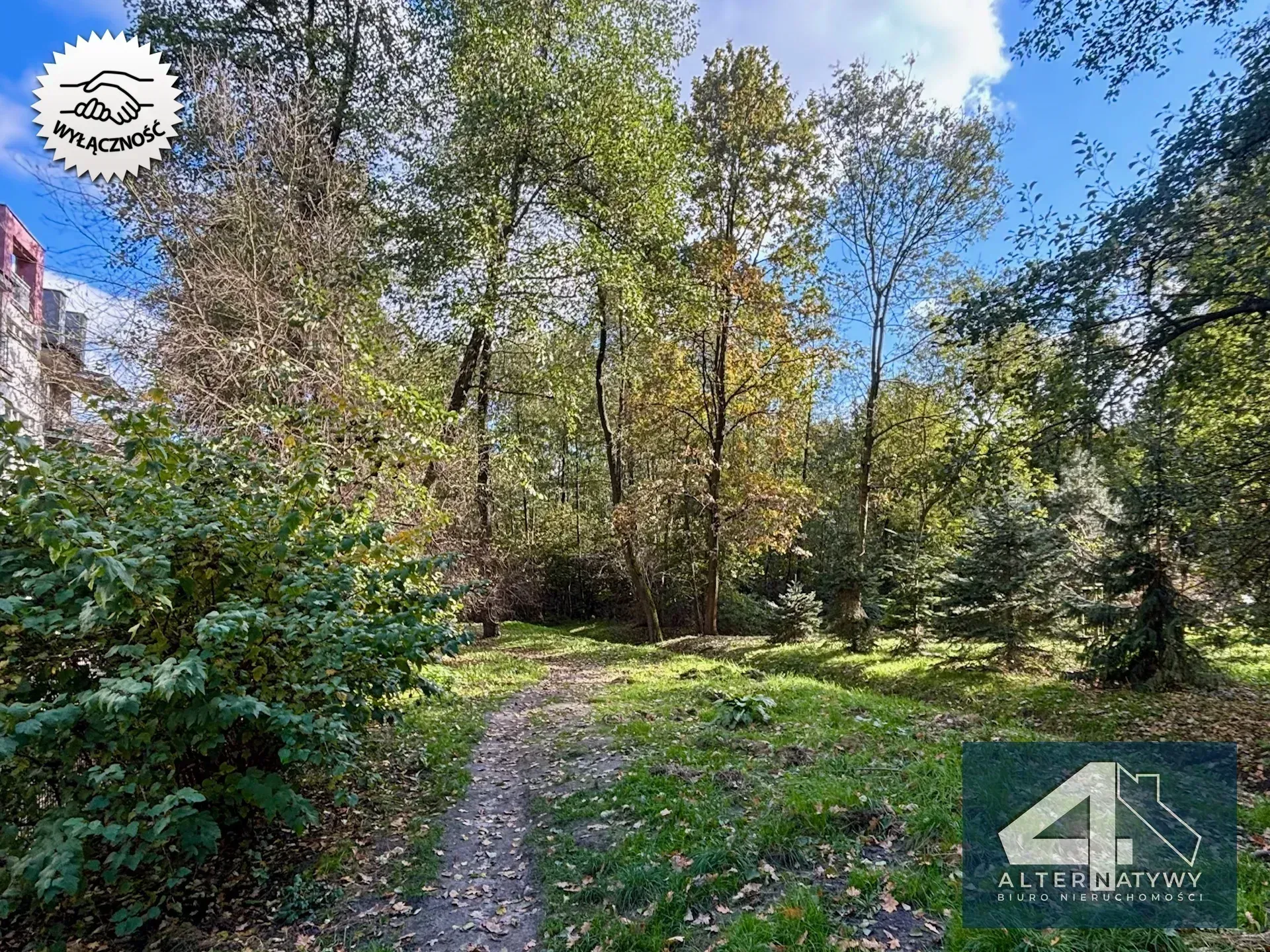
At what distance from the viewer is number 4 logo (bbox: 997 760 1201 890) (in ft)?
10.9

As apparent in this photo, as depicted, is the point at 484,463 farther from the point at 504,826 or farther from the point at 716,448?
the point at 504,826

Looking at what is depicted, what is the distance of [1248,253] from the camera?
5734mm

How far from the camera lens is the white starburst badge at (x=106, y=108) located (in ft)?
21.6

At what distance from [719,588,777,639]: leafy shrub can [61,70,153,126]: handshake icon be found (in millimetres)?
19530

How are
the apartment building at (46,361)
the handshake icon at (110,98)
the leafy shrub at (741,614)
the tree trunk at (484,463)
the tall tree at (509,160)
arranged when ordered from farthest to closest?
the leafy shrub at (741,614) → the tree trunk at (484,463) → the tall tree at (509,160) → the apartment building at (46,361) → the handshake icon at (110,98)

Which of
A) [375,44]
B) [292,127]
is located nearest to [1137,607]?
[292,127]

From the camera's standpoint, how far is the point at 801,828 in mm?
4105

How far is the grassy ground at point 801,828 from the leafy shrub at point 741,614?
13.2 metres

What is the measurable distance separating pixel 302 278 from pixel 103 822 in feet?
22.1

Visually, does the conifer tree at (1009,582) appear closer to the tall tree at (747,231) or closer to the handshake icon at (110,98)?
the tall tree at (747,231)

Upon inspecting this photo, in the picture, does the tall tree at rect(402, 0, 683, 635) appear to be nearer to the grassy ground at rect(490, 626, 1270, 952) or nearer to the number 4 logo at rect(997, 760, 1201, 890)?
the grassy ground at rect(490, 626, 1270, 952)

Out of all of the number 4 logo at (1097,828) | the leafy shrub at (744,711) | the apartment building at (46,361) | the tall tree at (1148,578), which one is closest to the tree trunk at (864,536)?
the tall tree at (1148,578)

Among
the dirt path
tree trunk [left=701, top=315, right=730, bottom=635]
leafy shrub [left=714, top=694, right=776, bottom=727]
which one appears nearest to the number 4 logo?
the dirt path

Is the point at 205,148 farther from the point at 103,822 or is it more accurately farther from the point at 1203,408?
the point at 1203,408
